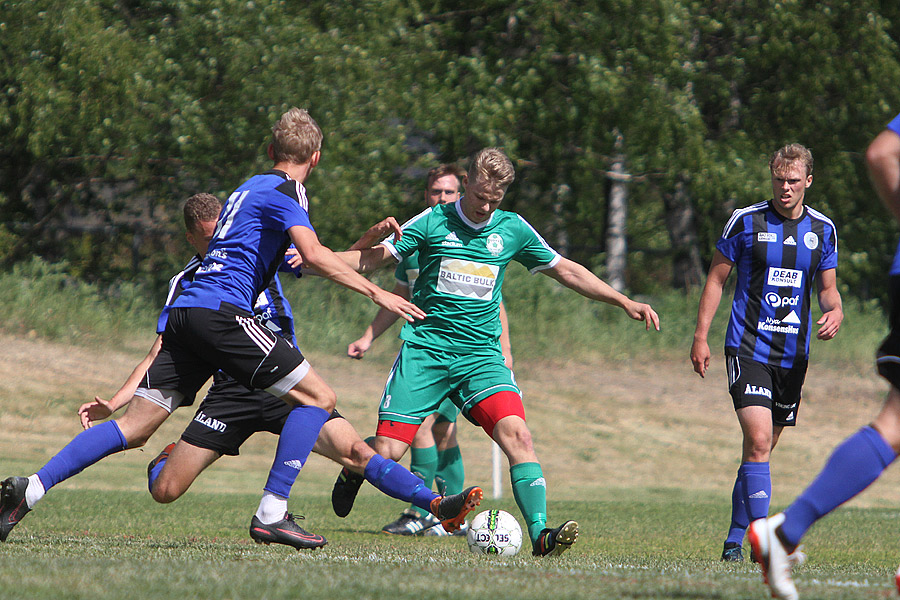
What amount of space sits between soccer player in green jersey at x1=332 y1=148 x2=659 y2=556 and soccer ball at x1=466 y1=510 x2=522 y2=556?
354 millimetres

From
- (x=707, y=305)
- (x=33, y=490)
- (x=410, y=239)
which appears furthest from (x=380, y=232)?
(x=33, y=490)

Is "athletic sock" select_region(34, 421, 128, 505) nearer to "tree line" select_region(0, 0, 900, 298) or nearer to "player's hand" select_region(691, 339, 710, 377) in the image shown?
"player's hand" select_region(691, 339, 710, 377)

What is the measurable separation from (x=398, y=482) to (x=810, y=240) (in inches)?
114

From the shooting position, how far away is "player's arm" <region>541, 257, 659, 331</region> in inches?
251

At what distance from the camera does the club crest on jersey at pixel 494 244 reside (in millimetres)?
6562

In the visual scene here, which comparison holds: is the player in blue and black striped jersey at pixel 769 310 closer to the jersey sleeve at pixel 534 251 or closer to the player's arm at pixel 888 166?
the jersey sleeve at pixel 534 251

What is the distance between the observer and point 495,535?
6113 mm

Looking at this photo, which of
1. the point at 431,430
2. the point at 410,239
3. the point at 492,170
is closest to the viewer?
the point at 492,170

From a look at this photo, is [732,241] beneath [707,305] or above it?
above

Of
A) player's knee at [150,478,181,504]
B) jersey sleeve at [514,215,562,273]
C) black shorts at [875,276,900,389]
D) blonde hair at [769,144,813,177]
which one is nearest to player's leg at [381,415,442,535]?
jersey sleeve at [514,215,562,273]

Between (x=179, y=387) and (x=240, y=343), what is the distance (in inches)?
31.5

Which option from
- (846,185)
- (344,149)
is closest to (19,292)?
(344,149)

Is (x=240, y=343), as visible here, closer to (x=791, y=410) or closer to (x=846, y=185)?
(x=791, y=410)

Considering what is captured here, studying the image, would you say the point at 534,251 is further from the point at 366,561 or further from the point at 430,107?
the point at 430,107
